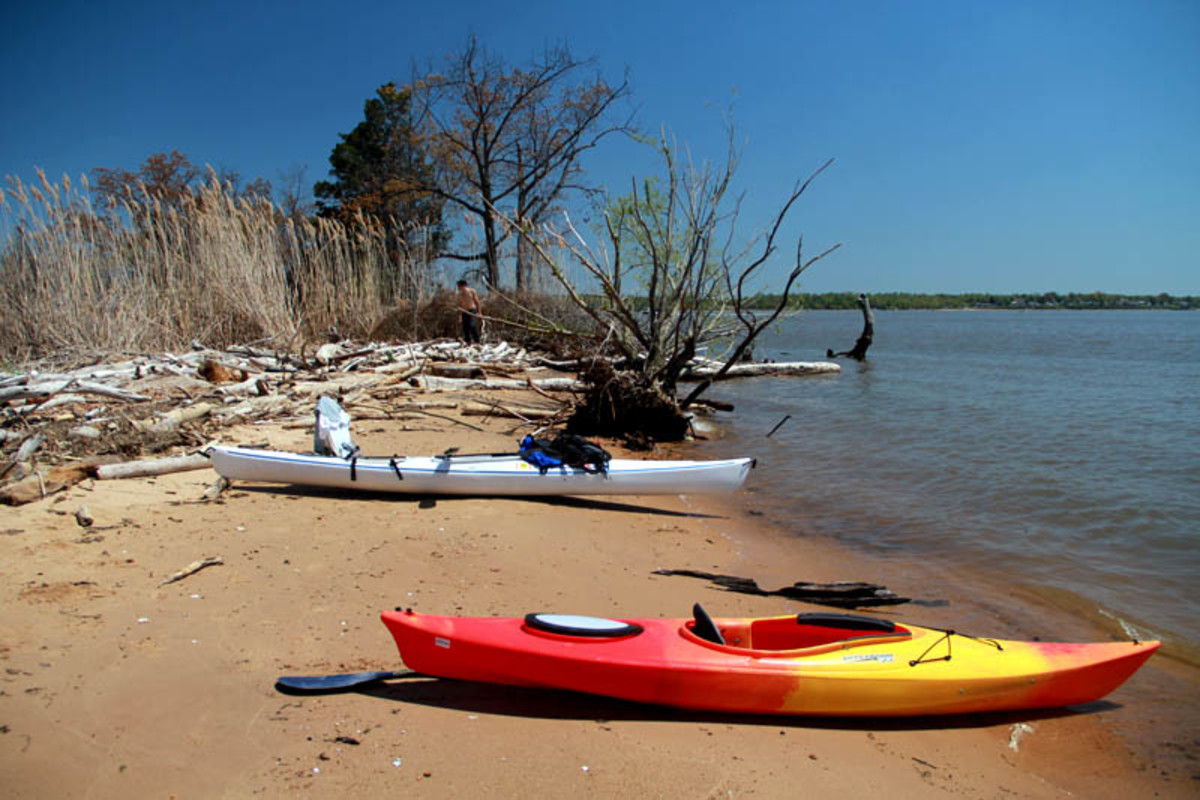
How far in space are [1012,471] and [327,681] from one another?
24.3ft

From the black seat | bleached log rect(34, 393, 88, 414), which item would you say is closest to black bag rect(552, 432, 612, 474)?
the black seat

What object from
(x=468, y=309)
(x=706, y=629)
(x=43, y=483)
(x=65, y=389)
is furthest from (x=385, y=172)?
(x=706, y=629)

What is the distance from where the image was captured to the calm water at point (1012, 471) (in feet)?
16.7

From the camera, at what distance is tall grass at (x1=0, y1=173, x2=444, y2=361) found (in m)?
9.25

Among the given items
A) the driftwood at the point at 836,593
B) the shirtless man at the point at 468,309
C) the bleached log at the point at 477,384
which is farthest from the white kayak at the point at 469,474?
the shirtless man at the point at 468,309

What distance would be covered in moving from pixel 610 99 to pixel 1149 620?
17612 mm

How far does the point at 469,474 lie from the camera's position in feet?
18.4

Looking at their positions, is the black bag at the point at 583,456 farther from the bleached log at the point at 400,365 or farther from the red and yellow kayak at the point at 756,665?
the bleached log at the point at 400,365

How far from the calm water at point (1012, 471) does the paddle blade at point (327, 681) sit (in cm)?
403

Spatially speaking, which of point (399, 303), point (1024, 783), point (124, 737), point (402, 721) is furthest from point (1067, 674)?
point (399, 303)

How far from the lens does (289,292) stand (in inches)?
500

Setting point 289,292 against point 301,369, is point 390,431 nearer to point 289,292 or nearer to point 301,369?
point 301,369

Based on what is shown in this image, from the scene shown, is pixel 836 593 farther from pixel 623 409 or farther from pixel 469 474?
pixel 623 409

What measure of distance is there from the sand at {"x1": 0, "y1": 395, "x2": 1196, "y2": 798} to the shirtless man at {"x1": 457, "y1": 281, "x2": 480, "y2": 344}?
9.55 meters
